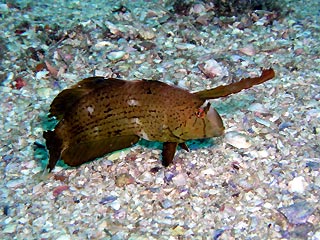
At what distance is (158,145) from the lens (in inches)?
153

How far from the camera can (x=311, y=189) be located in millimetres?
→ 3348

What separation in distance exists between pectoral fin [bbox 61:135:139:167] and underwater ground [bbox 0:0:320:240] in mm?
370

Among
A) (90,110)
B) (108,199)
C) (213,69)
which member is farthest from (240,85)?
(213,69)

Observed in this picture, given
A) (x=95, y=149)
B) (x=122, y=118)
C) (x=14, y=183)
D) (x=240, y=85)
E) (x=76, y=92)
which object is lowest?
(x=14, y=183)

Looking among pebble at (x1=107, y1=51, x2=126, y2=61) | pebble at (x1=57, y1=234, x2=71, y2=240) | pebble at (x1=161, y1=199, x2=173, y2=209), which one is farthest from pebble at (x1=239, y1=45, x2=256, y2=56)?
pebble at (x1=57, y1=234, x2=71, y2=240)

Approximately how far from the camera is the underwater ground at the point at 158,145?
3.22 m

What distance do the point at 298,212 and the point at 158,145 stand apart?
4.57 feet

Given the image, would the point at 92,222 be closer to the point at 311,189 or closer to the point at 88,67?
the point at 311,189

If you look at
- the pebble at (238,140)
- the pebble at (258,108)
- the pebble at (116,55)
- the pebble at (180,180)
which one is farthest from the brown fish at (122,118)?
the pebble at (116,55)

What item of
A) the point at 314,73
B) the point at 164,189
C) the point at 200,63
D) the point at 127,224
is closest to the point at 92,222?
the point at 127,224

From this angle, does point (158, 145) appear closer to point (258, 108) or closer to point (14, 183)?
point (258, 108)

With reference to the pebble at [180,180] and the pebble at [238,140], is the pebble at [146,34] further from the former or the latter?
the pebble at [180,180]

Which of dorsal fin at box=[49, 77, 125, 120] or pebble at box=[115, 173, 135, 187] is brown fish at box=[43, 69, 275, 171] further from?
pebble at box=[115, 173, 135, 187]

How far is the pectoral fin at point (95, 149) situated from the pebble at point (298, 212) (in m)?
1.30
